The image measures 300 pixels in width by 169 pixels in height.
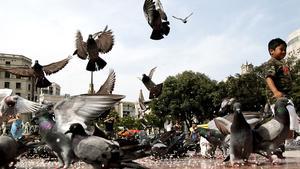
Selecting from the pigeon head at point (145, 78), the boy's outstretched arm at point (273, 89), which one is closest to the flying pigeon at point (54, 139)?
the boy's outstretched arm at point (273, 89)

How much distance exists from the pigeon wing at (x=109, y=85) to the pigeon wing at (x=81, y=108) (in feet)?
5.52

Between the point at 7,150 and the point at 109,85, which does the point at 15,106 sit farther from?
the point at 109,85

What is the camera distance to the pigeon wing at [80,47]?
11.3m

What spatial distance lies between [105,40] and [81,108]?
270 inches

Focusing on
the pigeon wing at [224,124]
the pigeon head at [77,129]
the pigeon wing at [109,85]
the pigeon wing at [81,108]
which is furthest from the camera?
the pigeon wing at [224,124]

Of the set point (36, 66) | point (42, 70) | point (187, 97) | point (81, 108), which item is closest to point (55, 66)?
point (42, 70)

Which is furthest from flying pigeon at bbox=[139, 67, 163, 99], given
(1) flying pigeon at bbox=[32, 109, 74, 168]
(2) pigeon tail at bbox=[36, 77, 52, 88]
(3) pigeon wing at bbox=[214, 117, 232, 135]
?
(1) flying pigeon at bbox=[32, 109, 74, 168]

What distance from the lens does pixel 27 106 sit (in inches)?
246

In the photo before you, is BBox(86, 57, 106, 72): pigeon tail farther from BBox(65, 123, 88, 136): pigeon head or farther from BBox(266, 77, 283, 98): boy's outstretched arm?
BBox(65, 123, 88, 136): pigeon head

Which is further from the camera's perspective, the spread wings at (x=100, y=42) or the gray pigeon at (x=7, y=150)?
the spread wings at (x=100, y=42)

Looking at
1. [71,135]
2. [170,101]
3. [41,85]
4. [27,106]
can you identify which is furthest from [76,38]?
[170,101]

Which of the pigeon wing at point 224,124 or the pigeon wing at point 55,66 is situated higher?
the pigeon wing at point 55,66

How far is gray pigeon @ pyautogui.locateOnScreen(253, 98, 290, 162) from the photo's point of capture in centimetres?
688

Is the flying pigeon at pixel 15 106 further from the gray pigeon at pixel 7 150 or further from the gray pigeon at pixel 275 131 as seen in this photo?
the gray pigeon at pixel 275 131
